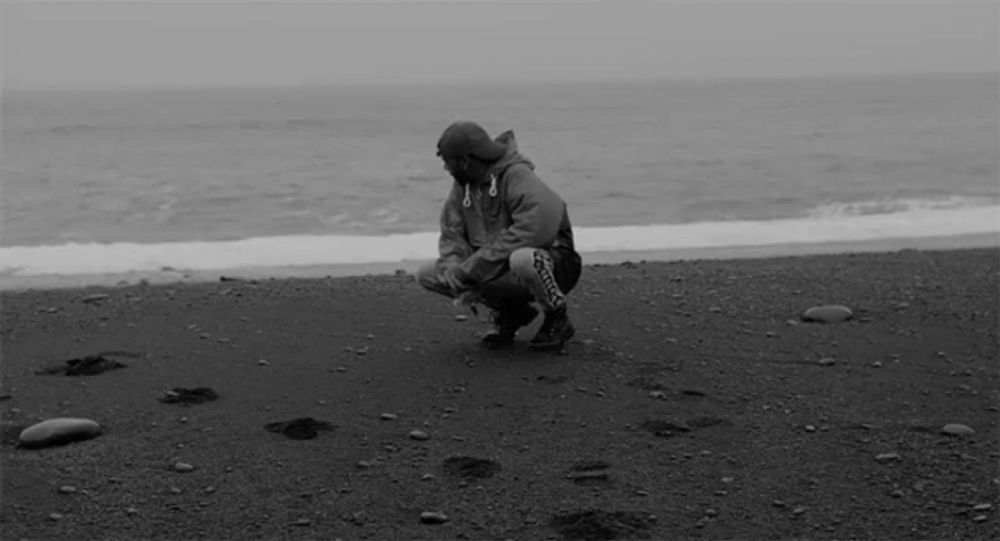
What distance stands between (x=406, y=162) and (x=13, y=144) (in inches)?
537

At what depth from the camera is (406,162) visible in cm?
3155

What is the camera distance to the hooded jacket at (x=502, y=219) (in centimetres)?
651

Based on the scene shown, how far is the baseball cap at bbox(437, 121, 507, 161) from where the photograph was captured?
644cm

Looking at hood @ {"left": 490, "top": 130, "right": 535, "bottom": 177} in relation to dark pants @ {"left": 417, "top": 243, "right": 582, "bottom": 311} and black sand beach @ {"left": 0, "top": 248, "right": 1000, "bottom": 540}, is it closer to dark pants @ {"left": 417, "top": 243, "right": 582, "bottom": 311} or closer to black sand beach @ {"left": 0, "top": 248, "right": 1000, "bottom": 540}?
dark pants @ {"left": 417, "top": 243, "right": 582, "bottom": 311}

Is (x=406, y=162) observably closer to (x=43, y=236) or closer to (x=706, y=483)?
(x=43, y=236)

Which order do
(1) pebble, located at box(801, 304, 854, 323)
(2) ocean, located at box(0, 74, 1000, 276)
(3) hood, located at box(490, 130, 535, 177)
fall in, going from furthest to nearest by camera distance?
(2) ocean, located at box(0, 74, 1000, 276) → (1) pebble, located at box(801, 304, 854, 323) → (3) hood, located at box(490, 130, 535, 177)

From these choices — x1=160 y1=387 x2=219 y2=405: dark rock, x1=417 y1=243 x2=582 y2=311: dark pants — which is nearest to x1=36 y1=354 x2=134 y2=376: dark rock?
x1=160 y1=387 x2=219 y2=405: dark rock

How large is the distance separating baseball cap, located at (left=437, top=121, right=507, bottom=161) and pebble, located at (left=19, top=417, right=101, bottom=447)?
6.62 feet

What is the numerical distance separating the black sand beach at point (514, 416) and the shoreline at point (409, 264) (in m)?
2.36

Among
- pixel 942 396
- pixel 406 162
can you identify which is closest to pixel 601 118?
pixel 406 162

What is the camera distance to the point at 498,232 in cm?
668

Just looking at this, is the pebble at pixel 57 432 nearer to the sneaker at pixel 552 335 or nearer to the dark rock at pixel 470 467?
the dark rock at pixel 470 467

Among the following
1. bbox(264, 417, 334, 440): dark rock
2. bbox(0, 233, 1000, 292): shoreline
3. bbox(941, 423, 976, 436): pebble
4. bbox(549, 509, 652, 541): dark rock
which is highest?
bbox(0, 233, 1000, 292): shoreline

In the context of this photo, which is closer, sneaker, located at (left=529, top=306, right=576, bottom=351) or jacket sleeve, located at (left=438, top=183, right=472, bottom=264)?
jacket sleeve, located at (left=438, top=183, right=472, bottom=264)
